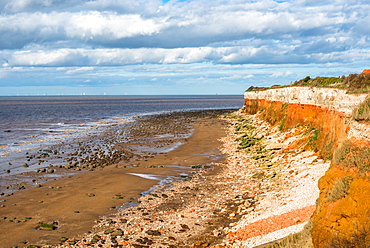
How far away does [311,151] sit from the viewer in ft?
63.6

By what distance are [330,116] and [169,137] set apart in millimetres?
22868

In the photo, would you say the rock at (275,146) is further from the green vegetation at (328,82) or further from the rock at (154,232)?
the rock at (154,232)

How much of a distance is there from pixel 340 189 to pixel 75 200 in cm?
1215

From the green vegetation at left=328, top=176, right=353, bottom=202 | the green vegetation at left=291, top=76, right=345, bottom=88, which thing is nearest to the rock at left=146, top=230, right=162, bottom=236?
the green vegetation at left=328, top=176, right=353, bottom=202

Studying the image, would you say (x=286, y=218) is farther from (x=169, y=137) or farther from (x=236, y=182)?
(x=169, y=137)

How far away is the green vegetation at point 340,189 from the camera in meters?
7.88

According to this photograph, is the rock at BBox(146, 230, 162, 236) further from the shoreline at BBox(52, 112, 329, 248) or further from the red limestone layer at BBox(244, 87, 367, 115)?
the red limestone layer at BBox(244, 87, 367, 115)

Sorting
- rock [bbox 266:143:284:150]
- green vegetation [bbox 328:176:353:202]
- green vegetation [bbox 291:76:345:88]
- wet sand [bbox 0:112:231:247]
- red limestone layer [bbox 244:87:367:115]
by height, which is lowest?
wet sand [bbox 0:112:231:247]

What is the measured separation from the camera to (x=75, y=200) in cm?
1570

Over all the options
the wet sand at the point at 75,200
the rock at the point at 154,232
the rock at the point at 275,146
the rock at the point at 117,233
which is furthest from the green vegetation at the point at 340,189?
the rock at the point at 275,146

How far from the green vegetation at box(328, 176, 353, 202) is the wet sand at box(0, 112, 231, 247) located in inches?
344

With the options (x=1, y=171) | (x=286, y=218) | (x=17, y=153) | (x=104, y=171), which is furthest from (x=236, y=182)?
(x=17, y=153)

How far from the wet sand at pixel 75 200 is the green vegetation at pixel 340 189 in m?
8.74

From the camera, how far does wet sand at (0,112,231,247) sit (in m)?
12.1
